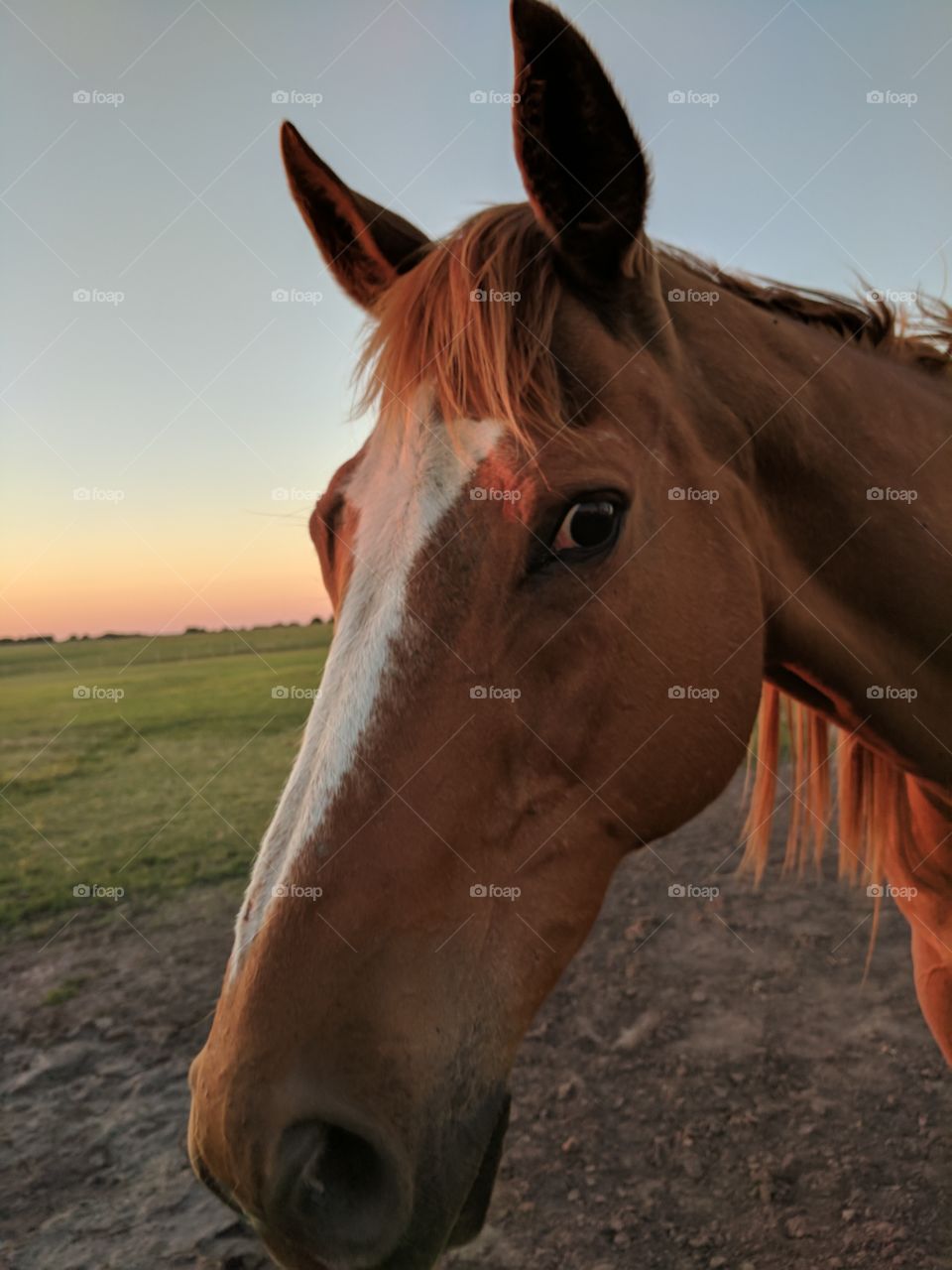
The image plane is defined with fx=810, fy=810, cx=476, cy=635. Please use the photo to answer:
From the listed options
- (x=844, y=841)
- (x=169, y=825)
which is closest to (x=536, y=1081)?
(x=844, y=841)

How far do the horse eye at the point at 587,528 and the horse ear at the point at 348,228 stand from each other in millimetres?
1037

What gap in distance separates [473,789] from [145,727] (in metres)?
12.4

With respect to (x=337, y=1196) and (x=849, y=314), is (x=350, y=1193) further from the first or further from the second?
(x=849, y=314)

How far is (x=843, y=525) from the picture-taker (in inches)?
81.9

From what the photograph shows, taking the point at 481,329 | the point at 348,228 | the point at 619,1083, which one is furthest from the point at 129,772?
the point at 481,329

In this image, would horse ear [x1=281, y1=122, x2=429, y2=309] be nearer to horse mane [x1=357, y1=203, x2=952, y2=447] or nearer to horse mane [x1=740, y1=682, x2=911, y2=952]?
horse mane [x1=357, y1=203, x2=952, y2=447]

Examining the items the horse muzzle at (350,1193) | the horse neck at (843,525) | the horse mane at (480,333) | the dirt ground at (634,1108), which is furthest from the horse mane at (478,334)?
the dirt ground at (634,1108)

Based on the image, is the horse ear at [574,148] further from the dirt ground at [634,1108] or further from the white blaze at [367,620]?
the dirt ground at [634,1108]

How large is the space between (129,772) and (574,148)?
1055cm

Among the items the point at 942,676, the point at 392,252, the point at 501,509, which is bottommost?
the point at 942,676

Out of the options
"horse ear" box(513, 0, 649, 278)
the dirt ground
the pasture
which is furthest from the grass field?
"horse ear" box(513, 0, 649, 278)

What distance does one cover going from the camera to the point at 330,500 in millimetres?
1864

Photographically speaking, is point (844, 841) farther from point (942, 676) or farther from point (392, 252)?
point (392, 252)

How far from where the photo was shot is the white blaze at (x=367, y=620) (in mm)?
1404
